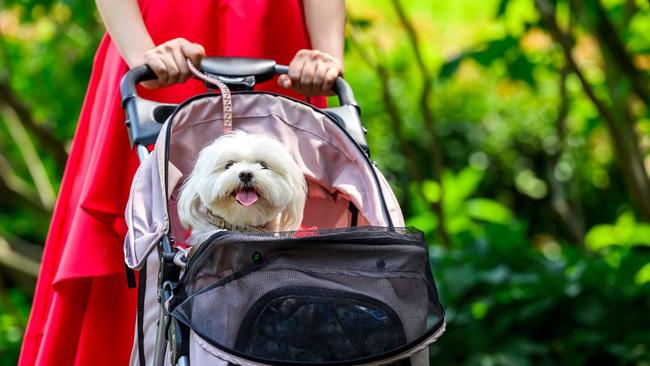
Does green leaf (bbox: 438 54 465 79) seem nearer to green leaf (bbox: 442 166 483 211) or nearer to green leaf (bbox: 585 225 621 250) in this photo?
green leaf (bbox: 442 166 483 211)

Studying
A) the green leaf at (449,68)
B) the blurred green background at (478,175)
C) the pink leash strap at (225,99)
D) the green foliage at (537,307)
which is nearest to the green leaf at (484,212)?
the blurred green background at (478,175)

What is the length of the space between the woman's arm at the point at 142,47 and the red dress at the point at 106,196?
163 millimetres

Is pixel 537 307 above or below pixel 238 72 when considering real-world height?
below

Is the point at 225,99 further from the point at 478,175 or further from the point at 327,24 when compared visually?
the point at 478,175

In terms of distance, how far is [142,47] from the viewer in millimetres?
3016

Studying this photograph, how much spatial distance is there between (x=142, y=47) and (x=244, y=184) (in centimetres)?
57

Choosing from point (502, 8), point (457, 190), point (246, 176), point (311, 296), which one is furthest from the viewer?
point (457, 190)

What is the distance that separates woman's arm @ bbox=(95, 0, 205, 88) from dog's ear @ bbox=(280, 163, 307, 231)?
385mm

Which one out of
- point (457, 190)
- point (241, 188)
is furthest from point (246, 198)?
point (457, 190)

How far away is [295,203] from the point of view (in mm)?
2715

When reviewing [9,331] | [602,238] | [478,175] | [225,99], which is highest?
[478,175]

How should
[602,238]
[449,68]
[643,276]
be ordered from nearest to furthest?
[449,68]
[643,276]
[602,238]

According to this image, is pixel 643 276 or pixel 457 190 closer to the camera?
pixel 643 276

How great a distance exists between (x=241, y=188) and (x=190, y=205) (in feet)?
0.41
